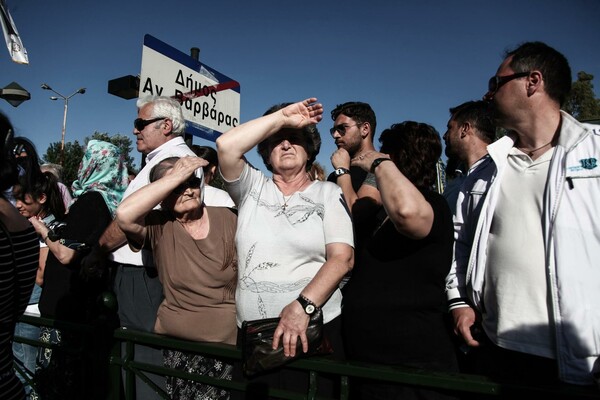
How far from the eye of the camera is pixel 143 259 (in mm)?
2867

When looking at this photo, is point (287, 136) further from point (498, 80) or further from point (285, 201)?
point (498, 80)

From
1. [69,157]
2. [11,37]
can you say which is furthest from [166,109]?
[69,157]

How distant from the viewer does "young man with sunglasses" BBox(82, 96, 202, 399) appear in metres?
2.58

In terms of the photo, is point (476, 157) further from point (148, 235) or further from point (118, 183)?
point (118, 183)

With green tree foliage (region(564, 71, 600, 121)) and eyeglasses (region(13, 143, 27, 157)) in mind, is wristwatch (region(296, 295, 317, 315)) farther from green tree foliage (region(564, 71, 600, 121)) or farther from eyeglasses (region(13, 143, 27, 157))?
green tree foliage (region(564, 71, 600, 121))

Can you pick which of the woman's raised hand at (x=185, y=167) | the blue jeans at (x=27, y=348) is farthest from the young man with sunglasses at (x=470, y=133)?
the blue jeans at (x=27, y=348)

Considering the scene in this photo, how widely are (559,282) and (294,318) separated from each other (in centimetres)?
108

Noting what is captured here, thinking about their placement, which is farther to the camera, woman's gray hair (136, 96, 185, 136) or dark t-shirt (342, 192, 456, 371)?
woman's gray hair (136, 96, 185, 136)

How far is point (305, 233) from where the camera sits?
6.63 feet

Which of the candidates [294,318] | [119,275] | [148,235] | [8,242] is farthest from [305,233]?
[119,275]

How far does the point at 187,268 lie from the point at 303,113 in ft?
3.41

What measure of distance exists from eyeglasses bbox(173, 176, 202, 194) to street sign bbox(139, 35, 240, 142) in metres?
1.75

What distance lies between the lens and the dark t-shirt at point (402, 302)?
6.39ft

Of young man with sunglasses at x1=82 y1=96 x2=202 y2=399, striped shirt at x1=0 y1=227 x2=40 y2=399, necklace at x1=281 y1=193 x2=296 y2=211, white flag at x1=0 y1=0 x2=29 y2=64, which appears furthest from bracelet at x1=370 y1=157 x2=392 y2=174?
white flag at x1=0 y1=0 x2=29 y2=64
